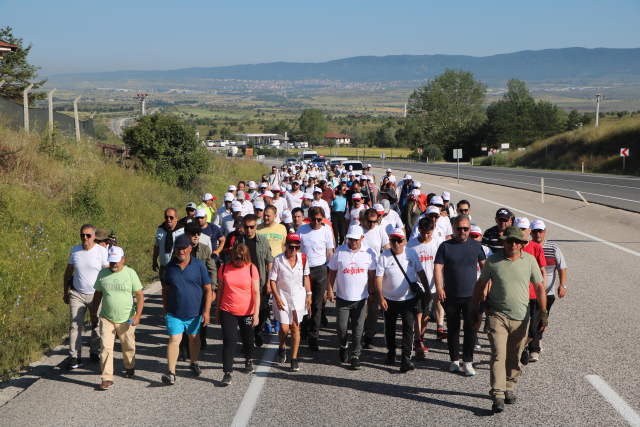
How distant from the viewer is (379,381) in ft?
21.9

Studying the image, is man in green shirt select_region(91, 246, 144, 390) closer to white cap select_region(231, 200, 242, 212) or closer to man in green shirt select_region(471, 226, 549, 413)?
white cap select_region(231, 200, 242, 212)

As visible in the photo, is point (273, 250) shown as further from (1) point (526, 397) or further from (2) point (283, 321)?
(1) point (526, 397)

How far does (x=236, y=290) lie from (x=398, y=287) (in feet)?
6.49

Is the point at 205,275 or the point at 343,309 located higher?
the point at 205,275

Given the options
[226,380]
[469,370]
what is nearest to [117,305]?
[226,380]

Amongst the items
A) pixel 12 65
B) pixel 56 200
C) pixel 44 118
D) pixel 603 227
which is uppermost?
pixel 12 65

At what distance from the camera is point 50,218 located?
495 inches

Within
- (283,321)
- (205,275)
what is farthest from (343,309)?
(205,275)

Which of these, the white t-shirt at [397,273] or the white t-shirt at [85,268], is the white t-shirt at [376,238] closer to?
the white t-shirt at [397,273]

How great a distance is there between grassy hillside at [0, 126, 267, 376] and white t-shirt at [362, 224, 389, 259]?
486 cm

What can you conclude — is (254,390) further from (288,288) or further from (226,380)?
(288,288)

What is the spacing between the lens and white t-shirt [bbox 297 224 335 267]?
8.30 m

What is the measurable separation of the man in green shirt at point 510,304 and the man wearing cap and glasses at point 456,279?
70cm

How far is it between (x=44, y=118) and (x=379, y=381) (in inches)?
691
